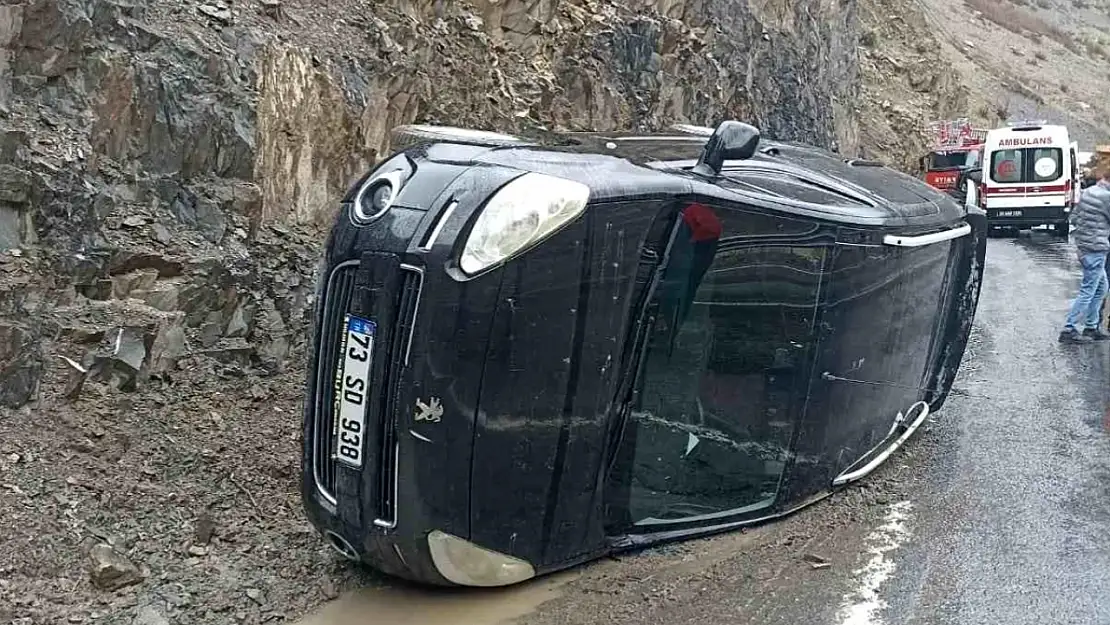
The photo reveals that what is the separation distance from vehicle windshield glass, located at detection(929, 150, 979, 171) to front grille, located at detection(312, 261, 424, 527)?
70.3ft

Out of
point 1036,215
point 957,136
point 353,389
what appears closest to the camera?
point 353,389

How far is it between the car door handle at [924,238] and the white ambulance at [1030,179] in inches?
545

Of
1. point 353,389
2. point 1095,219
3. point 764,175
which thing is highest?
point 764,175

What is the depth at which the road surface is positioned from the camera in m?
3.85

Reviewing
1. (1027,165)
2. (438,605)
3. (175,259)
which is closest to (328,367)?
(438,605)

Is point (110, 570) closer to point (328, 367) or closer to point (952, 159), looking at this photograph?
point (328, 367)

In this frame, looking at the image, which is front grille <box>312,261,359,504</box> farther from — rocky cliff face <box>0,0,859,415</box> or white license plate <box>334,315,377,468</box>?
rocky cliff face <box>0,0,859,415</box>

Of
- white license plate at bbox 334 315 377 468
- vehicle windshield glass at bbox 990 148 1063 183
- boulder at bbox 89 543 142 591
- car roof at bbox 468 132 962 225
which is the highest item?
vehicle windshield glass at bbox 990 148 1063 183

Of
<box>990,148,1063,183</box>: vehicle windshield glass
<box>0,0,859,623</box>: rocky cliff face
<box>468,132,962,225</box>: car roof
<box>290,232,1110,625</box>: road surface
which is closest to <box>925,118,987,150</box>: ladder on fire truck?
<box>990,148,1063,183</box>: vehicle windshield glass

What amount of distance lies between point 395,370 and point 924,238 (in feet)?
9.82

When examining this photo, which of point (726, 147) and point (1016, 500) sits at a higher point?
point (726, 147)

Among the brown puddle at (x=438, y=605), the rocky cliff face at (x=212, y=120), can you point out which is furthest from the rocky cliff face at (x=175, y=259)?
the brown puddle at (x=438, y=605)

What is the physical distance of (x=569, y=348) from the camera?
3637 millimetres

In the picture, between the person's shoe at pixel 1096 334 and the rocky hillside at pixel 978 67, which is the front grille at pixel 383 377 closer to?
the person's shoe at pixel 1096 334
